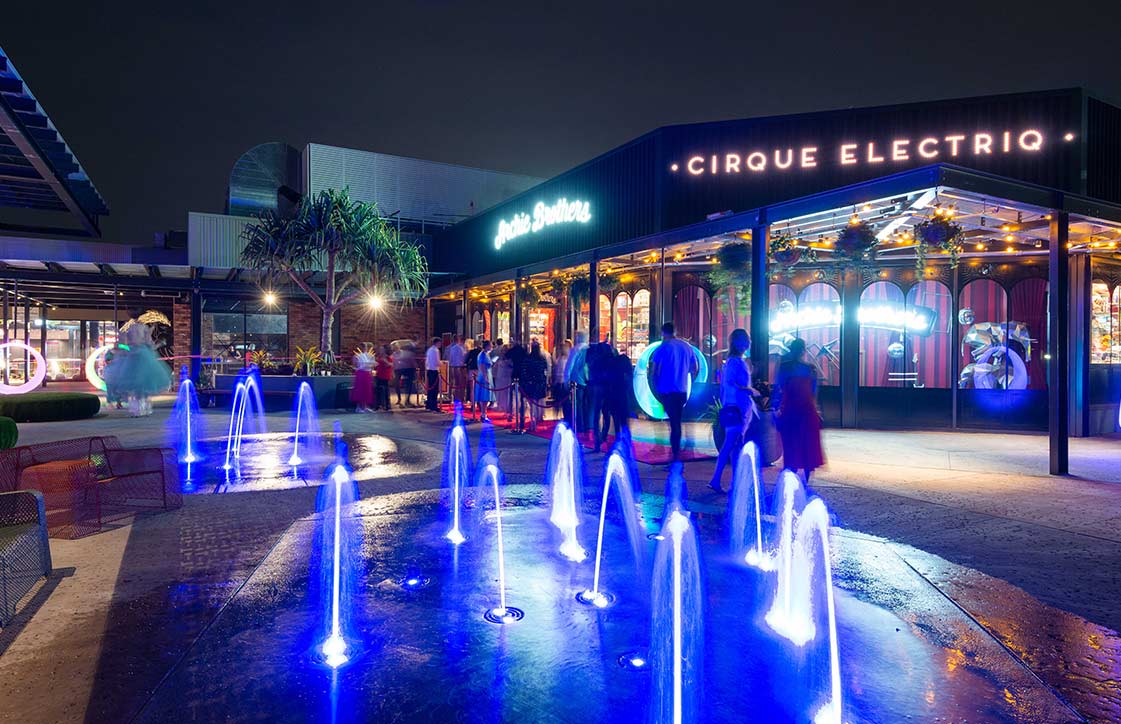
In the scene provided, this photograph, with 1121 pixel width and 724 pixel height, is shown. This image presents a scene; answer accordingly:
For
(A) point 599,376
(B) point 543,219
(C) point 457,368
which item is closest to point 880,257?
(A) point 599,376

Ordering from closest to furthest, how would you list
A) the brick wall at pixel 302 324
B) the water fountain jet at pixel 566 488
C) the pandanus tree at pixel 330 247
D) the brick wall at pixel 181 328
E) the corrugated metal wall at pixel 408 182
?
the water fountain jet at pixel 566 488, the pandanus tree at pixel 330 247, the brick wall at pixel 181 328, the brick wall at pixel 302 324, the corrugated metal wall at pixel 408 182

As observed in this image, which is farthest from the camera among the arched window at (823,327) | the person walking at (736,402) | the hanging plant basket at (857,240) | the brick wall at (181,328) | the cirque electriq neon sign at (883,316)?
the brick wall at (181,328)

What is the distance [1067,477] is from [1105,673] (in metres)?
6.88

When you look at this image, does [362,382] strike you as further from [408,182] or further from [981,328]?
[981,328]

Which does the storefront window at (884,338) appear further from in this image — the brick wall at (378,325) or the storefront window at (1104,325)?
the brick wall at (378,325)

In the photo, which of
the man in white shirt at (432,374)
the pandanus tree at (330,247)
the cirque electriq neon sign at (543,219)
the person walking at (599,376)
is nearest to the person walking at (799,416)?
the person walking at (599,376)

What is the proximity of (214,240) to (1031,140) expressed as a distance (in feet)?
79.3

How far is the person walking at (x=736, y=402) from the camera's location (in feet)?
26.9

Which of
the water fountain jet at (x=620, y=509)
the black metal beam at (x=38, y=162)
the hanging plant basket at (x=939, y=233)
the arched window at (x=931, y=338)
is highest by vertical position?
the black metal beam at (x=38, y=162)

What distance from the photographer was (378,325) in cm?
→ 2744

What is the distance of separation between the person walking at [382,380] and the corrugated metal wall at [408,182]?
1185 cm

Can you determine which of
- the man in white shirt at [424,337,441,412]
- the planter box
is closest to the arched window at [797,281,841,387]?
the man in white shirt at [424,337,441,412]

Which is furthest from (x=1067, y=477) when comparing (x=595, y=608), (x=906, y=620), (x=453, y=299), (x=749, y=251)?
(x=453, y=299)

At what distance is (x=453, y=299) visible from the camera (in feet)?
88.4
